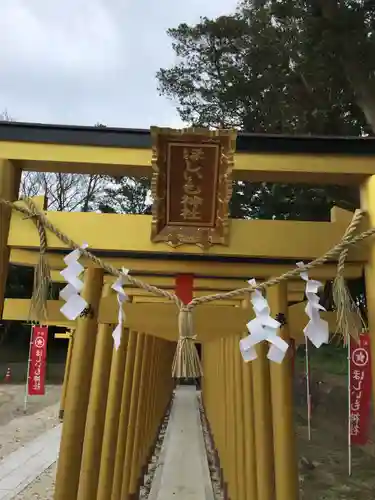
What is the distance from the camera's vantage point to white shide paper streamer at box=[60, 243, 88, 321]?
212cm

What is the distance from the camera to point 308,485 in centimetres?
723

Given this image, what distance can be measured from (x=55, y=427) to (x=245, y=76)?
1031 cm

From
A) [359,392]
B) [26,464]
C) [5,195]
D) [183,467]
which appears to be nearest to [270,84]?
[359,392]

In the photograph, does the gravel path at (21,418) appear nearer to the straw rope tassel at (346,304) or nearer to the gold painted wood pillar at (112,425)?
the gold painted wood pillar at (112,425)

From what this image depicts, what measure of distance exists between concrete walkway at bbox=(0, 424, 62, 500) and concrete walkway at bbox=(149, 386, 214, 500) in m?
1.88

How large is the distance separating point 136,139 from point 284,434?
201 centimetres

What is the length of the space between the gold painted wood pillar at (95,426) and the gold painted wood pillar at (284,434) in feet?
4.45

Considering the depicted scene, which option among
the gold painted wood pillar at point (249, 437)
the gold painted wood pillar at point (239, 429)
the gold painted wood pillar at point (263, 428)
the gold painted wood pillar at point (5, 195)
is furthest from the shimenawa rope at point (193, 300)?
the gold painted wood pillar at point (239, 429)

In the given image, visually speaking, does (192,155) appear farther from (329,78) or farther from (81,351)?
(329,78)

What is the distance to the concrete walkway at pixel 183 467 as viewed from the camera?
6.75 m

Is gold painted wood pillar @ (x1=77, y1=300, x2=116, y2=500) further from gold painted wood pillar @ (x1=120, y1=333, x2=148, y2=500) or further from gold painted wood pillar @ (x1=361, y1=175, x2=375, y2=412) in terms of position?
gold painted wood pillar @ (x1=361, y1=175, x2=375, y2=412)

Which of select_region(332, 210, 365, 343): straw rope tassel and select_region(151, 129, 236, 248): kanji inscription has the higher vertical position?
select_region(151, 129, 236, 248): kanji inscription

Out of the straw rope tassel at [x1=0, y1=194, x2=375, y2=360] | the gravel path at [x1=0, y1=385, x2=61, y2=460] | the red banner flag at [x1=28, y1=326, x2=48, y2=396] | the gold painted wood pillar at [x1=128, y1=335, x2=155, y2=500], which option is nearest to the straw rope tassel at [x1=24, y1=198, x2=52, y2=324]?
the straw rope tassel at [x1=0, y1=194, x2=375, y2=360]

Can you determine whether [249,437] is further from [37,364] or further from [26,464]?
[37,364]
